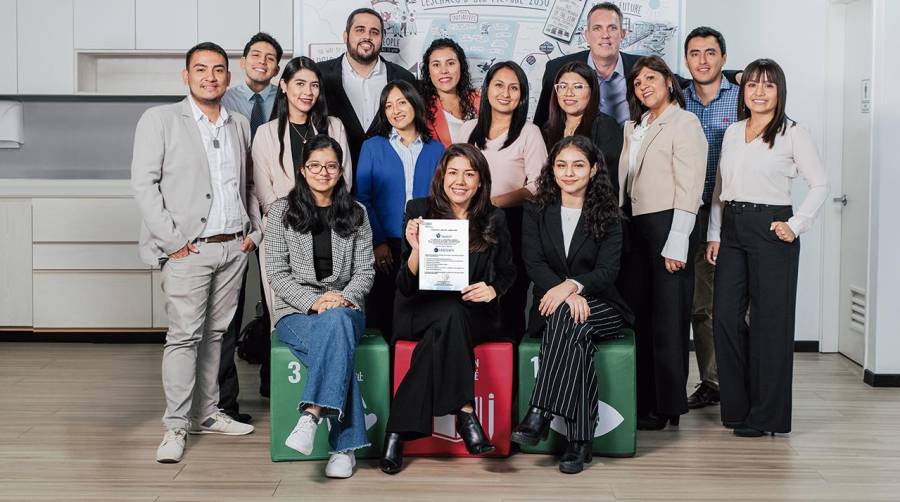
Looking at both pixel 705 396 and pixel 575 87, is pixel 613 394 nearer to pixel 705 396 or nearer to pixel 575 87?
pixel 705 396

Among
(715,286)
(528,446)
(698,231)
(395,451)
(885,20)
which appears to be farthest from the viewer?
(885,20)

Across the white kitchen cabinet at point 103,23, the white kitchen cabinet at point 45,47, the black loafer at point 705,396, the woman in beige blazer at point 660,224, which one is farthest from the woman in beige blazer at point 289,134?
the white kitchen cabinet at point 45,47

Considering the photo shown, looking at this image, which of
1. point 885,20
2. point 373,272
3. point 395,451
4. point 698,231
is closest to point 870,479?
point 698,231

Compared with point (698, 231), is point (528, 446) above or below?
below

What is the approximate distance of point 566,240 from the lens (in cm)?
385

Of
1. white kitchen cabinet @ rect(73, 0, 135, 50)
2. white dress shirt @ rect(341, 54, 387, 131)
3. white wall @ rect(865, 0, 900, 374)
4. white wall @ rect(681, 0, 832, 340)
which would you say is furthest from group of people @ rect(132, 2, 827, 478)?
white kitchen cabinet @ rect(73, 0, 135, 50)

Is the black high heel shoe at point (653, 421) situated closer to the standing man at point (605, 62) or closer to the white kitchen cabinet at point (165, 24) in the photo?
the standing man at point (605, 62)

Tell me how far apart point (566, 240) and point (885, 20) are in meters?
2.11

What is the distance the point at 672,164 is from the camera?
4062 millimetres

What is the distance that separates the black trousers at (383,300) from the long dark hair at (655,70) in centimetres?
113

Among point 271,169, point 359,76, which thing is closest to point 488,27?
point 359,76

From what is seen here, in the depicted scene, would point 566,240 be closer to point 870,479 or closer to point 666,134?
point 666,134

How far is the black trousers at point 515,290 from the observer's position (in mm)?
4273

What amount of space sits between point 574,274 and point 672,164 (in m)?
0.63
